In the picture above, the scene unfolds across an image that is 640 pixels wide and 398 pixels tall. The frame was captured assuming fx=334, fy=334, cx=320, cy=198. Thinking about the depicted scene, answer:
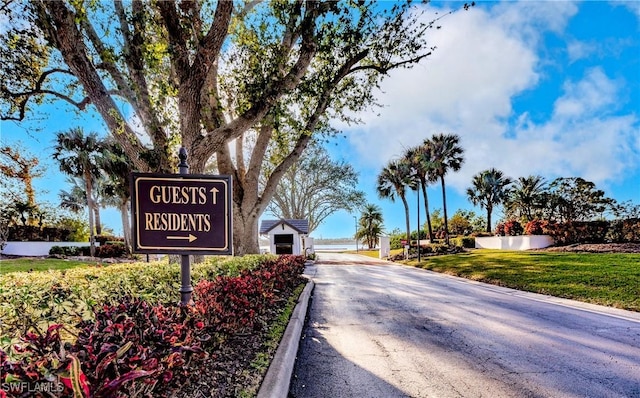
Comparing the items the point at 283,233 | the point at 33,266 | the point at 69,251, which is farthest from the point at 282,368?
the point at 69,251

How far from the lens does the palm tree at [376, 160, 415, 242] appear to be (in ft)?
100

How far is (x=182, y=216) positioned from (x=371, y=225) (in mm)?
55809

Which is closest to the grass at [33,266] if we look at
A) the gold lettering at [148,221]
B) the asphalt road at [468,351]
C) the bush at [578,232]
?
the asphalt road at [468,351]

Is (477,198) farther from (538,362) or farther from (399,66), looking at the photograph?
(538,362)

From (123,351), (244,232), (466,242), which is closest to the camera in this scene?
(123,351)

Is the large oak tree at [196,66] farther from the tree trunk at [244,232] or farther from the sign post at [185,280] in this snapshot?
the sign post at [185,280]

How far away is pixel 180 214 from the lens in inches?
128

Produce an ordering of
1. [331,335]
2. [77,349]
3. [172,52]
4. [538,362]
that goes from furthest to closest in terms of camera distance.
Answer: [172,52] < [331,335] < [538,362] < [77,349]

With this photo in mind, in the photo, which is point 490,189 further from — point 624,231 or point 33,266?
point 33,266

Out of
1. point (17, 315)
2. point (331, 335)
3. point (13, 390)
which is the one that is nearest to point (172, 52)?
point (17, 315)

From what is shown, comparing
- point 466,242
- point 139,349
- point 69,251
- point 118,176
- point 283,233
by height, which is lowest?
point 466,242

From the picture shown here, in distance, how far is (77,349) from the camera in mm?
1747

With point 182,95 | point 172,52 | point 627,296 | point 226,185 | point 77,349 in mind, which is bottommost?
point 627,296

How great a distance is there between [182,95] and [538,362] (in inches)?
296
